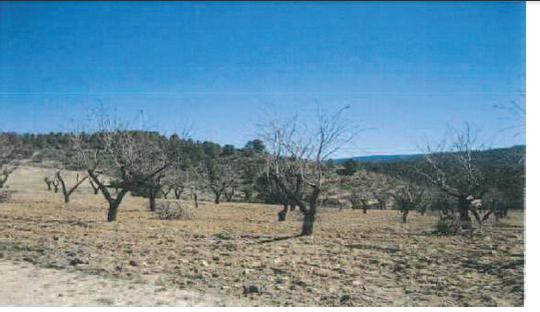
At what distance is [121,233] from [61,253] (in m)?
2.47

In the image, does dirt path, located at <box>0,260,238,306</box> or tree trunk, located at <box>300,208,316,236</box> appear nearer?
dirt path, located at <box>0,260,238,306</box>

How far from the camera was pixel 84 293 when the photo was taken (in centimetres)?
600

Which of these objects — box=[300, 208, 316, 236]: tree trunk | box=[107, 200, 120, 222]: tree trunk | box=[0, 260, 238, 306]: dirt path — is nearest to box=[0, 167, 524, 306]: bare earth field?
box=[0, 260, 238, 306]: dirt path

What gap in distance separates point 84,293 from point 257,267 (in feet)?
8.01

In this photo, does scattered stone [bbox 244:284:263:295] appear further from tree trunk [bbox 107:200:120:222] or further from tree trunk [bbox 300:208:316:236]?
tree trunk [bbox 107:200:120:222]

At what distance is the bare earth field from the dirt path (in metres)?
0.01

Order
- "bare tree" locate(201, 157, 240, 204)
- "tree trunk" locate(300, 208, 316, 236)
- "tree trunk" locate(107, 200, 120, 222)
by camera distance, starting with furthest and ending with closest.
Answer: "bare tree" locate(201, 157, 240, 204)
"tree trunk" locate(107, 200, 120, 222)
"tree trunk" locate(300, 208, 316, 236)

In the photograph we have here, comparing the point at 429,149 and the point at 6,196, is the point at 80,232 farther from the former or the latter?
the point at 6,196

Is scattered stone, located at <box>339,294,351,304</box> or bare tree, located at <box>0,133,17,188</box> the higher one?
bare tree, located at <box>0,133,17,188</box>

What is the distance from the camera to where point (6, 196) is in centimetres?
1969

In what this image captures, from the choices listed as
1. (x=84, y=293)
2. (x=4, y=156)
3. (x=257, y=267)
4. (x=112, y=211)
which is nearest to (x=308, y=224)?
(x=257, y=267)

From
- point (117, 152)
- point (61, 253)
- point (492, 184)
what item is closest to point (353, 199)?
point (492, 184)

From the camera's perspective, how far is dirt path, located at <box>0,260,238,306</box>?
575 cm

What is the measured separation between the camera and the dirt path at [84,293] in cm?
575
